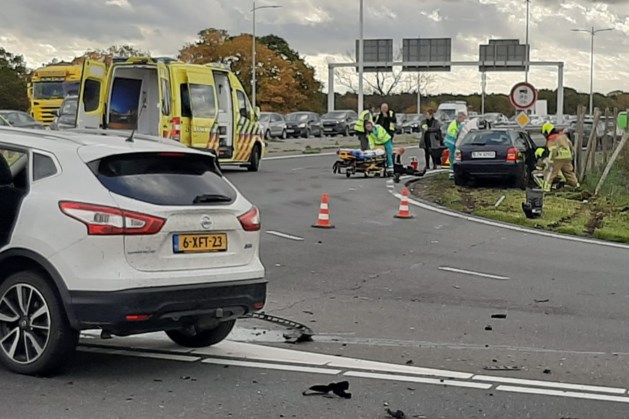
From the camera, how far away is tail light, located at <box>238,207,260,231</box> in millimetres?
7656

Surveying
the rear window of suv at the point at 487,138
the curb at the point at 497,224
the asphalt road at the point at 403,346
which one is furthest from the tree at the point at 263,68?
the asphalt road at the point at 403,346

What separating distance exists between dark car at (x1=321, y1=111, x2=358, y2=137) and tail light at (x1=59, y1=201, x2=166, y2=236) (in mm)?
57015

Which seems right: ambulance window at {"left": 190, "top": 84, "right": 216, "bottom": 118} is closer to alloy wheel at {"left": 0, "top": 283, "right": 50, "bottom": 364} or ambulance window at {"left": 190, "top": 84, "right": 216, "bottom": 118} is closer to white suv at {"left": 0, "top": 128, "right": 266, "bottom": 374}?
white suv at {"left": 0, "top": 128, "right": 266, "bottom": 374}

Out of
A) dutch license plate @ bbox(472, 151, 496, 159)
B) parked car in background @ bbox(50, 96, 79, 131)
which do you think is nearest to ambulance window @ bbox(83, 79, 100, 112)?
parked car in background @ bbox(50, 96, 79, 131)

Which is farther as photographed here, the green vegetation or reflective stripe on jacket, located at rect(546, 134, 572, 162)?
reflective stripe on jacket, located at rect(546, 134, 572, 162)

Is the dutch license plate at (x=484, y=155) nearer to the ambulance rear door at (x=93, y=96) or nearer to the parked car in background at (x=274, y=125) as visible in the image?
the ambulance rear door at (x=93, y=96)

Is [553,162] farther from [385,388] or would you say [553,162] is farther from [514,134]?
[385,388]

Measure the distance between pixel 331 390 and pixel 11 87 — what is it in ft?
238

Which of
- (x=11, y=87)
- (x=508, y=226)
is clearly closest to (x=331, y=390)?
(x=508, y=226)

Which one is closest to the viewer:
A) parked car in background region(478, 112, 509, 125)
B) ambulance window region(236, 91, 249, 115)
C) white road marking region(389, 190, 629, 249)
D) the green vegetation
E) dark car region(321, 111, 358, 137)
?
white road marking region(389, 190, 629, 249)

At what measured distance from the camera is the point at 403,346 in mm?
8570

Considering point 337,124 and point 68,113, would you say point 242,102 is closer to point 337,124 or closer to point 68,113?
point 68,113

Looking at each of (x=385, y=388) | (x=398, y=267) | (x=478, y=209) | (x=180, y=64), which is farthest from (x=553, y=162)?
(x=385, y=388)

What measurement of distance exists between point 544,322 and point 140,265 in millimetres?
4523
